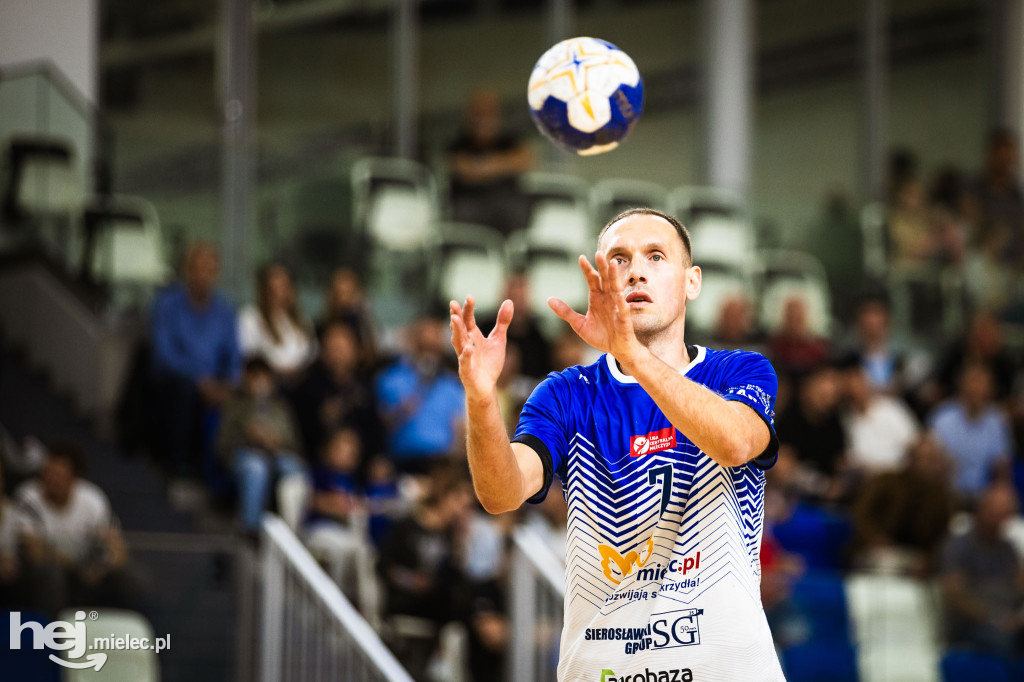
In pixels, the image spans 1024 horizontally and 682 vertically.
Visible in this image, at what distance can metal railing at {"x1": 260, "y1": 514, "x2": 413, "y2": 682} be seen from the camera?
7.07 m

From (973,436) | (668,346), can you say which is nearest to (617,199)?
(973,436)

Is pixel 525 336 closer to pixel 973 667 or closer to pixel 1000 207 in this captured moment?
pixel 973 667

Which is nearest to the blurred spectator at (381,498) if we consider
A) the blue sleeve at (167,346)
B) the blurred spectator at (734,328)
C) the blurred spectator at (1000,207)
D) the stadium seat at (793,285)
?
the blue sleeve at (167,346)

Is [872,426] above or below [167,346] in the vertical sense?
below

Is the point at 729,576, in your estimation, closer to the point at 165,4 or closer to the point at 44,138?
the point at 44,138

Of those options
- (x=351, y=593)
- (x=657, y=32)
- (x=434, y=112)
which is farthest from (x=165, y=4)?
(x=351, y=593)

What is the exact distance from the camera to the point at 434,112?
54.4 feet

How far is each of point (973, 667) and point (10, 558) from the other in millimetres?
6183

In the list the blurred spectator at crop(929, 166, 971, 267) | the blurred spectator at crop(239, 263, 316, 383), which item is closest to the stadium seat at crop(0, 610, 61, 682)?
the blurred spectator at crop(239, 263, 316, 383)

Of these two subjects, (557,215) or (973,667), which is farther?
(557,215)

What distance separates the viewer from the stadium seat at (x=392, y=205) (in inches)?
506

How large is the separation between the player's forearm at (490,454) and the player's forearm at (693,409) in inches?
15.7

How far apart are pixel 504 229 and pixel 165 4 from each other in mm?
5366

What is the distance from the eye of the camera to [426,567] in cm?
903
